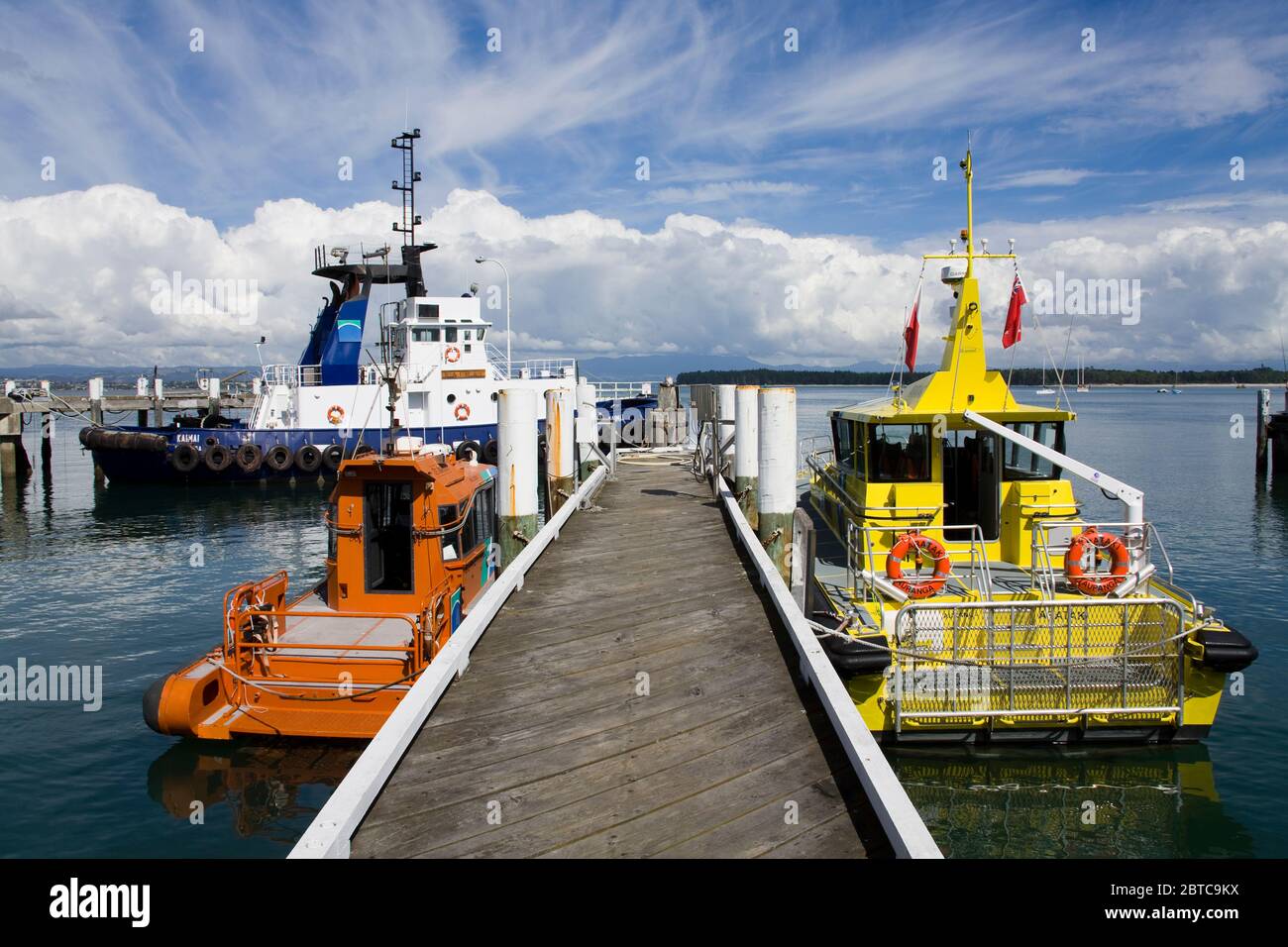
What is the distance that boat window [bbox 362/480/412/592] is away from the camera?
11.0m

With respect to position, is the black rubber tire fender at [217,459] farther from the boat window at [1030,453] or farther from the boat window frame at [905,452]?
the boat window at [1030,453]

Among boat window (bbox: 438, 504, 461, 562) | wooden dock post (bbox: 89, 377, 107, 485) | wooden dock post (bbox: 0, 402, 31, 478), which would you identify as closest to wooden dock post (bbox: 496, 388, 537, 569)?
boat window (bbox: 438, 504, 461, 562)

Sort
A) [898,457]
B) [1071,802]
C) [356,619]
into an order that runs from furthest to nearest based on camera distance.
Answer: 1. [898,457]
2. [356,619]
3. [1071,802]

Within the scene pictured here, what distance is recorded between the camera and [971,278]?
1241 cm

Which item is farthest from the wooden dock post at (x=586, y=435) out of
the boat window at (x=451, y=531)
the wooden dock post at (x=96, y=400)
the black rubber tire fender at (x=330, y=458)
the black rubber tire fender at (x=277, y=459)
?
the wooden dock post at (x=96, y=400)

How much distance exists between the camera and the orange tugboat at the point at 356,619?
927 cm

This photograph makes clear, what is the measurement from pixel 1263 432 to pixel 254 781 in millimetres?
44635

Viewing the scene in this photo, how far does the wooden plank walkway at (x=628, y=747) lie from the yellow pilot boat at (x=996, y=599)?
2.22m

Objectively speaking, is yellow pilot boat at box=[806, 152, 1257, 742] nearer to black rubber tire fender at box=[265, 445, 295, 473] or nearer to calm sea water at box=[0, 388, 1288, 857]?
calm sea water at box=[0, 388, 1288, 857]

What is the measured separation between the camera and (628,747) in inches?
189

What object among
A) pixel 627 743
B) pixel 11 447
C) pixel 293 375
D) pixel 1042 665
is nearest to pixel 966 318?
pixel 1042 665

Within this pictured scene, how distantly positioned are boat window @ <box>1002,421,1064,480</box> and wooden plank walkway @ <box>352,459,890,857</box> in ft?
18.9

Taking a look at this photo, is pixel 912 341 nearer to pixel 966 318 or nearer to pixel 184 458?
pixel 966 318
